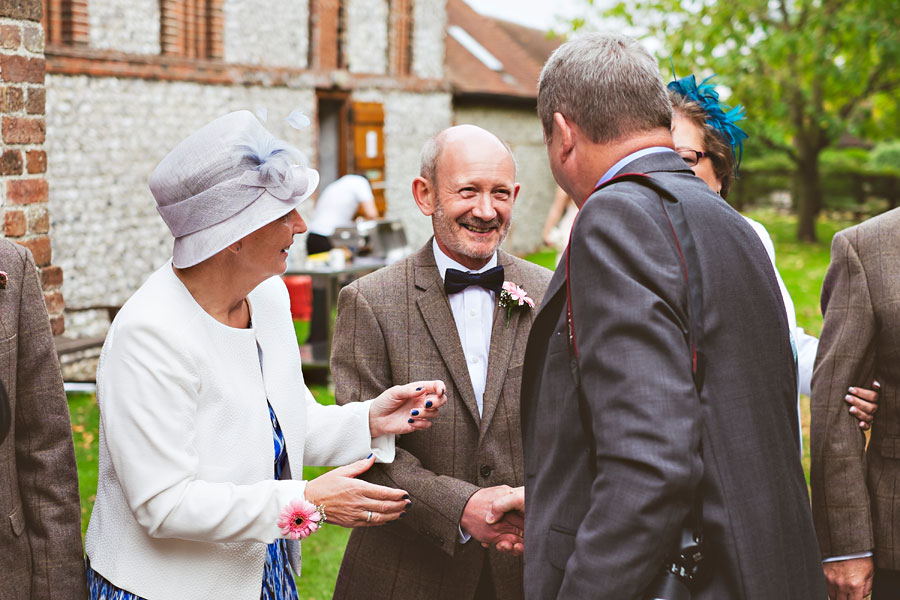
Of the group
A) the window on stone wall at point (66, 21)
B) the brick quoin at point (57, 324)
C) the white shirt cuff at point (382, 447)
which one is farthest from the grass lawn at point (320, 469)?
the window on stone wall at point (66, 21)

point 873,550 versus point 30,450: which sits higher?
point 30,450

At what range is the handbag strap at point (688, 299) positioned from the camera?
1833 mm

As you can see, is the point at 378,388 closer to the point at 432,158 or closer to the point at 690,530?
the point at 432,158

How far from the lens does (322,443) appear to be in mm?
2795

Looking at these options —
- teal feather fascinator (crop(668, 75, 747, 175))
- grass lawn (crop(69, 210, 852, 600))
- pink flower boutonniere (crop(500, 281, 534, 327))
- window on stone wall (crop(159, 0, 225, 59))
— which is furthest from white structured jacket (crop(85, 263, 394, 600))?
window on stone wall (crop(159, 0, 225, 59))

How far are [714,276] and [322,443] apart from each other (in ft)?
4.44

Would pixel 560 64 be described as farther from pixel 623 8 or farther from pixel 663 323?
pixel 623 8

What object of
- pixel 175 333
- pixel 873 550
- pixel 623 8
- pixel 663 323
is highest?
pixel 623 8

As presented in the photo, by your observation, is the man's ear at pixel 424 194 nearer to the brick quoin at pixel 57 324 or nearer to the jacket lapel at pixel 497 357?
the jacket lapel at pixel 497 357

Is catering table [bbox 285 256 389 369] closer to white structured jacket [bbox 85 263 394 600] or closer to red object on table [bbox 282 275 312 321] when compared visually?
red object on table [bbox 282 275 312 321]

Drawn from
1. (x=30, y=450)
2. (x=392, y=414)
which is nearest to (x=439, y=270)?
(x=392, y=414)

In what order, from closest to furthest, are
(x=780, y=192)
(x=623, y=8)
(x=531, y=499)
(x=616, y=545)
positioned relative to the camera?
(x=616, y=545) → (x=531, y=499) → (x=623, y=8) → (x=780, y=192)

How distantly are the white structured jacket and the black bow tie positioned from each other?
0.63m

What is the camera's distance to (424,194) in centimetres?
309
